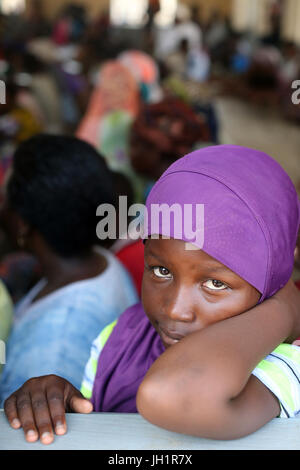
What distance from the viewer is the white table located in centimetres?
76

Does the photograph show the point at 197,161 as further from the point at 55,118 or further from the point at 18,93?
the point at 55,118

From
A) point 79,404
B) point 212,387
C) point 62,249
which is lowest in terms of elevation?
point 62,249

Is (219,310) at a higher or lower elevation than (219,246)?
lower

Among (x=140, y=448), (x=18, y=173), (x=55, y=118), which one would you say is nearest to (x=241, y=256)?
(x=140, y=448)

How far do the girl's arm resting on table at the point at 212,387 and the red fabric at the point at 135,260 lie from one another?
1.00 metres

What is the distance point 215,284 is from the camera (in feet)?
Result: 2.92

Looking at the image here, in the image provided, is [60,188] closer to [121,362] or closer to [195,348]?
[121,362]

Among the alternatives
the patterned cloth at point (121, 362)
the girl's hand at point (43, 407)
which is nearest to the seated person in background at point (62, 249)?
the patterned cloth at point (121, 362)

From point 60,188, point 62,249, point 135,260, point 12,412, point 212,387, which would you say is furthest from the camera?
point 135,260

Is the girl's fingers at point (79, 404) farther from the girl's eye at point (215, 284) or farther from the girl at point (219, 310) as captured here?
the girl's eye at point (215, 284)

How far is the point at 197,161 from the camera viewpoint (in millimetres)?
929

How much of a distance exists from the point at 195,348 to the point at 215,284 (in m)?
0.15

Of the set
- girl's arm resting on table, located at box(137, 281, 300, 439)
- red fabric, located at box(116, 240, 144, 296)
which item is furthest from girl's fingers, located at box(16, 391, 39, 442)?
red fabric, located at box(116, 240, 144, 296)

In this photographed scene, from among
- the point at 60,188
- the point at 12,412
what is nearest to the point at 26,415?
the point at 12,412
